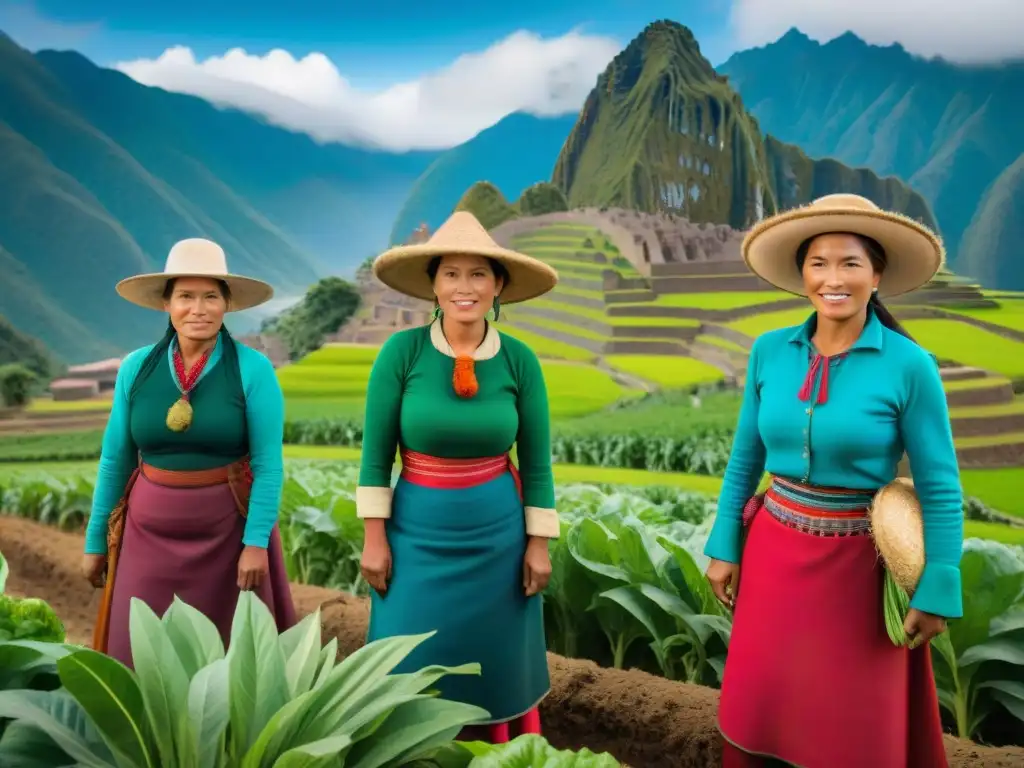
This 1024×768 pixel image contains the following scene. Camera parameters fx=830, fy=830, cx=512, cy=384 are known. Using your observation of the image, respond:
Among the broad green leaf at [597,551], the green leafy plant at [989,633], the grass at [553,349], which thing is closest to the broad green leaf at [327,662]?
the broad green leaf at [597,551]

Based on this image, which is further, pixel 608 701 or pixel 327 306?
pixel 327 306

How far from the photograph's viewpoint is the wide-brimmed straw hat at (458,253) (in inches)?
66.9

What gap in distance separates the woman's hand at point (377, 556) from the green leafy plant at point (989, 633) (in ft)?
4.32

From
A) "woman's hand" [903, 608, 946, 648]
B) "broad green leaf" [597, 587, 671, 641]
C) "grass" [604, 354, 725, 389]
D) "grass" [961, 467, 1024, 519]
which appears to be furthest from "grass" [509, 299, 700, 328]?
"woman's hand" [903, 608, 946, 648]

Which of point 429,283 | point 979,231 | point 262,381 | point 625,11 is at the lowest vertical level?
point 262,381

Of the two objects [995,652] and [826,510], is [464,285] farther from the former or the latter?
[995,652]

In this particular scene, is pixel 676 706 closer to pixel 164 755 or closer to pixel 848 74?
pixel 164 755

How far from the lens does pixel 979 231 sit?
514cm

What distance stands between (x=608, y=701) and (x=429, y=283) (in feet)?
3.91

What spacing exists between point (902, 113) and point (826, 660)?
202 inches

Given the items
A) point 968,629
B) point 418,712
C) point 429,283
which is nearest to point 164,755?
point 418,712

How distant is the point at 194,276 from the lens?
2.03 meters

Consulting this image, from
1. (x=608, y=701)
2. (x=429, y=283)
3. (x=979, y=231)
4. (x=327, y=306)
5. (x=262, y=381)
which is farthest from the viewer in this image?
(x=327, y=306)

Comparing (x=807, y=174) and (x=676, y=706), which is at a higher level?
(x=807, y=174)
